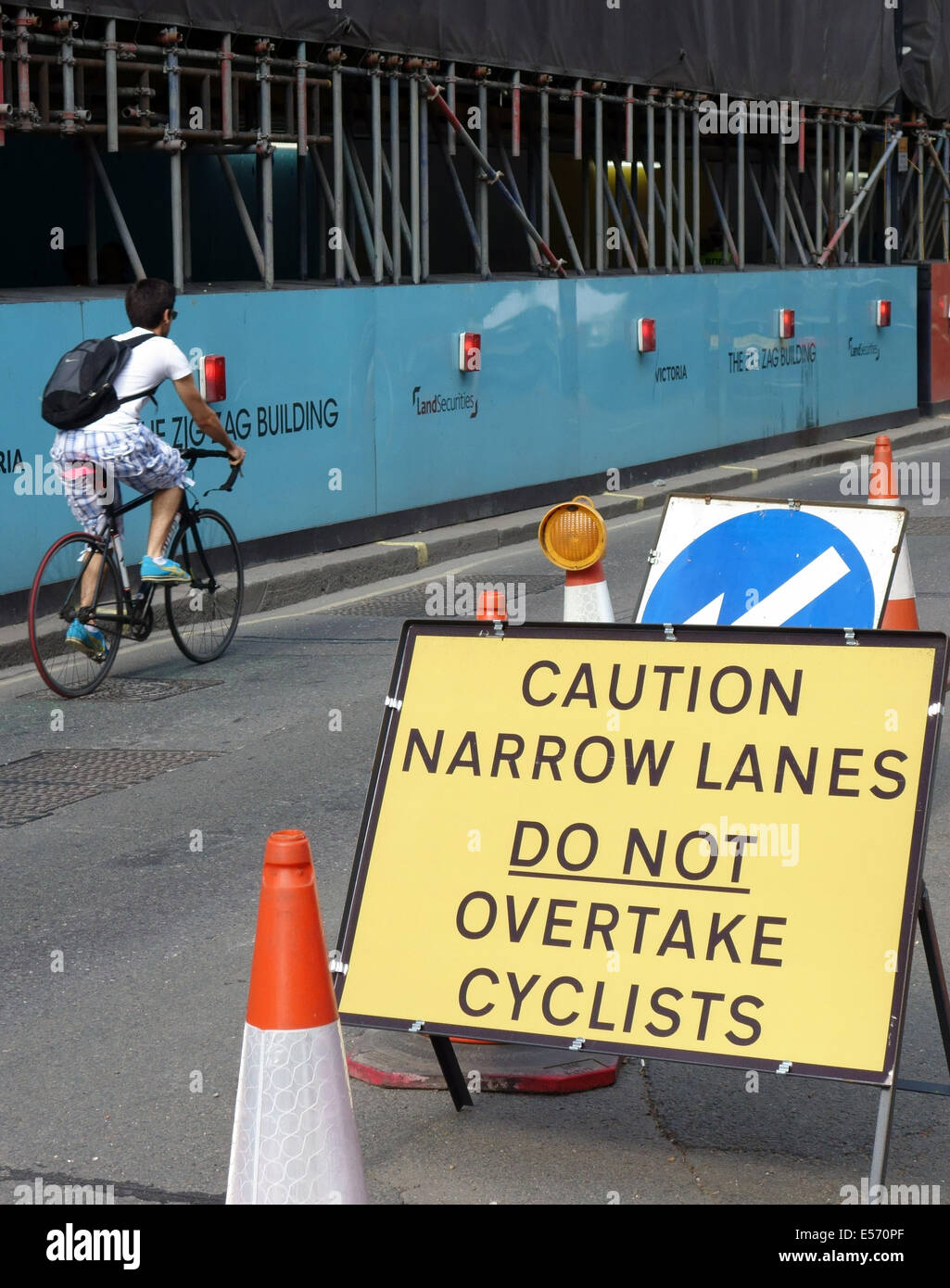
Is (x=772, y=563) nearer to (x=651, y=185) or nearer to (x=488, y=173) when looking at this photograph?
(x=488, y=173)

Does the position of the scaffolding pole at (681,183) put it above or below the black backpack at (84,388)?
above

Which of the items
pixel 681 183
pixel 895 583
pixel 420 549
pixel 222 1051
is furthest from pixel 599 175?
pixel 222 1051

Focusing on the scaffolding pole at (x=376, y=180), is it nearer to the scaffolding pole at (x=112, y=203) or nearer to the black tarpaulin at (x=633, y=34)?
the black tarpaulin at (x=633, y=34)

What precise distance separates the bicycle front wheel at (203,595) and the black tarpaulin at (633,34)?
128 inches

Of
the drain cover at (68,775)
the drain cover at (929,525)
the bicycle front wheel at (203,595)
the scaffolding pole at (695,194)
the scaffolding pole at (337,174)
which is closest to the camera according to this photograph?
the drain cover at (68,775)

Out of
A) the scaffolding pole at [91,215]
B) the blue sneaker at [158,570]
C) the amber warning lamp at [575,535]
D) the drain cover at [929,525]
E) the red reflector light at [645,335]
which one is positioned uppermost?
the scaffolding pole at [91,215]

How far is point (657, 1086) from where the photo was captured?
4.54 metres

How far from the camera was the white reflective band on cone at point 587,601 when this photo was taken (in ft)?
17.1

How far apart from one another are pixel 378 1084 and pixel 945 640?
1797mm

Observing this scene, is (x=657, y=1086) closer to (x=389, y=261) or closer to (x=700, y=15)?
(x=389, y=261)

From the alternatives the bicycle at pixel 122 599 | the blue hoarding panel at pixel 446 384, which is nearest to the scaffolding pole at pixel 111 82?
the blue hoarding panel at pixel 446 384
